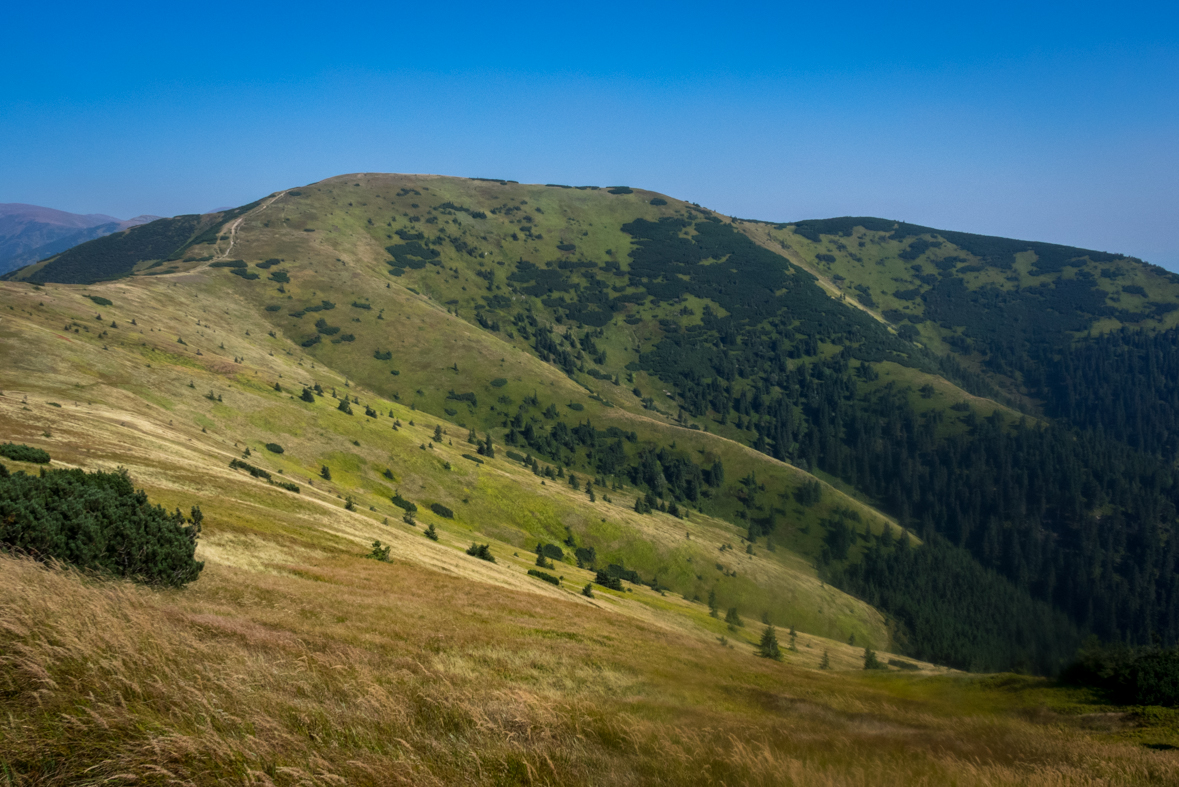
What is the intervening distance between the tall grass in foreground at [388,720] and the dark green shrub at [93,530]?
2.63 m

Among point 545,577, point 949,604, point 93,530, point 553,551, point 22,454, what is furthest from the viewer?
point 949,604

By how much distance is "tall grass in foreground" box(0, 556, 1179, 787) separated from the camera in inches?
264

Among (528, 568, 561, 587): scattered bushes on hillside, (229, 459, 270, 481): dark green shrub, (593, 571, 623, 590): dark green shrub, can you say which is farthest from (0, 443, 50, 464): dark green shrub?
(593, 571, 623, 590): dark green shrub

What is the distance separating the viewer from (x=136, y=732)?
681 cm

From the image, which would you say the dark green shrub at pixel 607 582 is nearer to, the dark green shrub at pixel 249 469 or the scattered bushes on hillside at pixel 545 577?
the scattered bushes on hillside at pixel 545 577

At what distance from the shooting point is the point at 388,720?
8305mm

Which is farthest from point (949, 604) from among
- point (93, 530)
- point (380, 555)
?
point (93, 530)

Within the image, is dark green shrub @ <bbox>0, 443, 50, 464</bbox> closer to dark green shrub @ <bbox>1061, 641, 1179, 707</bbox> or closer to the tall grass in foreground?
the tall grass in foreground

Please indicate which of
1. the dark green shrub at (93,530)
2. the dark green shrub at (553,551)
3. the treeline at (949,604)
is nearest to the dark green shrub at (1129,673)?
the dark green shrub at (93,530)

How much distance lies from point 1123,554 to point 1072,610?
32.3 meters

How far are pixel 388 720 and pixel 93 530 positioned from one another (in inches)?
633

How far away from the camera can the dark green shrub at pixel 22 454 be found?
105 ft

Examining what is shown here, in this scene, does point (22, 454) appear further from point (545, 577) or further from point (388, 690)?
point (545, 577)

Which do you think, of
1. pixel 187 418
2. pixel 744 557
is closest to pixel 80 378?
pixel 187 418
